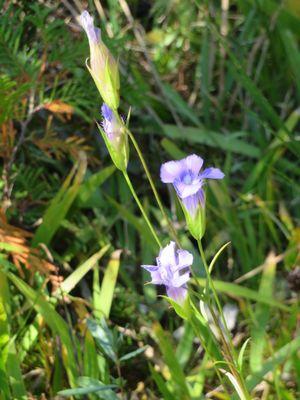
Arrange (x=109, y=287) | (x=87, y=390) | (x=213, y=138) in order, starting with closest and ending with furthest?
(x=87, y=390)
(x=109, y=287)
(x=213, y=138)

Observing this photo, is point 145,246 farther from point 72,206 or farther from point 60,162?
point 60,162

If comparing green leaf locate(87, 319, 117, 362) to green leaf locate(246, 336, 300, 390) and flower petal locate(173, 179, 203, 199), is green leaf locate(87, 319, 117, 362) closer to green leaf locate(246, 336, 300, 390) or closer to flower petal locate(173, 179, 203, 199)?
green leaf locate(246, 336, 300, 390)

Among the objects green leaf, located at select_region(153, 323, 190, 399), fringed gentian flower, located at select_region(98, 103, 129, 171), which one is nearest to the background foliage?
green leaf, located at select_region(153, 323, 190, 399)

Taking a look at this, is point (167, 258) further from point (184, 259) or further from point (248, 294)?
point (248, 294)

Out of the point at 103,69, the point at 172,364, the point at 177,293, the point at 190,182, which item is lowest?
the point at 172,364

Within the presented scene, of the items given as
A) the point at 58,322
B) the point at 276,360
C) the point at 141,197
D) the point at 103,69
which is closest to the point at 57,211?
the point at 58,322

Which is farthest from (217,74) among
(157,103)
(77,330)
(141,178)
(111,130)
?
(111,130)
